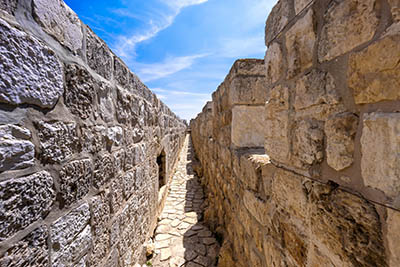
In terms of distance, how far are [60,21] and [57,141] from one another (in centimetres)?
61

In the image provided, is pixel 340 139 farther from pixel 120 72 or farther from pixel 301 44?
pixel 120 72

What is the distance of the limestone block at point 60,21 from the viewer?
2.57 feet

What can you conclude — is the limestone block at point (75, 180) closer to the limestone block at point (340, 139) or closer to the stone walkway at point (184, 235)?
the limestone block at point (340, 139)

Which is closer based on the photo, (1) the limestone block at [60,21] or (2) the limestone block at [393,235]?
(2) the limestone block at [393,235]

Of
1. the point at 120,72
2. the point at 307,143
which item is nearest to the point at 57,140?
the point at 120,72

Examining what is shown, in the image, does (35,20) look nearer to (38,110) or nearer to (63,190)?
(38,110)

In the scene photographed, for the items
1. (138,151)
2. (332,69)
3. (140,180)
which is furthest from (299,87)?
(140,180)

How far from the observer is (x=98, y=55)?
132 centimetres

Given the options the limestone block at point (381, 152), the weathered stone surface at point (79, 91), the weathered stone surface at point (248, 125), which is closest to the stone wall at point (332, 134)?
the limestone block at point (381, 152)

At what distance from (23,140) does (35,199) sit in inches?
10.1

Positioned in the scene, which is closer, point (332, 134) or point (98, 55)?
point (332, 134)

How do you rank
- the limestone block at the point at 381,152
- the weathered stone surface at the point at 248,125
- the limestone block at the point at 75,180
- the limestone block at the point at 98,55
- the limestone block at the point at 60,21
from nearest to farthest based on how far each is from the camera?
the limestone block at the point at 381,152
the limestone block at the point at 60,21
the limestone block at the point at 75,180
the limestone block at the point at 98,55
the weathered stone surface at the point at 248,125

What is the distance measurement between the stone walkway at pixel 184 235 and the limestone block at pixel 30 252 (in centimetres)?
192

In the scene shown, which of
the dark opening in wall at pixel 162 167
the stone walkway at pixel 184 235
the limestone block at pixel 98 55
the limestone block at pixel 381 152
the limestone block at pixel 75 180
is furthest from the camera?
the dark opening in wall at pixel 162 167
